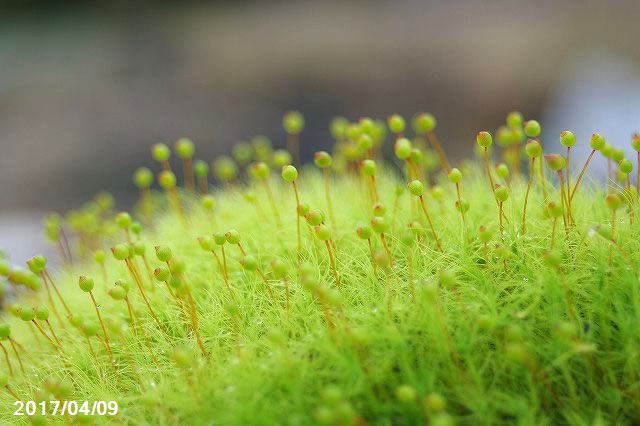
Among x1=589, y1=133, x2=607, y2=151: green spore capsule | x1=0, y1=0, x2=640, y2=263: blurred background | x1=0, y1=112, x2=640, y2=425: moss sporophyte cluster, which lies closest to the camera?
x1=0, y1=112, x2=640, y2=425: moss sporophyte cluster

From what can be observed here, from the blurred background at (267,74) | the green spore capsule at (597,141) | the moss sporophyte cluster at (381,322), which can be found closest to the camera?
the moss sporophyte cluster at (381,322)

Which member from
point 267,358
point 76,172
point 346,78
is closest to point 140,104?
point 76,172

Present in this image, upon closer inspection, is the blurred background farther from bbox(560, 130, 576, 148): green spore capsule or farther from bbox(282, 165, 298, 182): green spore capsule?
bbox(282, 165, 298, 182): green spore capsule

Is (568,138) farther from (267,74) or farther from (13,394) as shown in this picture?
(267,74)
